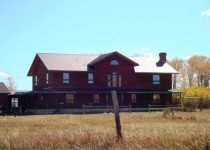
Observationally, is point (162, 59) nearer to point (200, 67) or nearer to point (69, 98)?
point (69, 98)

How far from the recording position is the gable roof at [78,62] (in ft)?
193

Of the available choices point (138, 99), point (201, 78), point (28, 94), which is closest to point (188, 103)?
point (138, 99)

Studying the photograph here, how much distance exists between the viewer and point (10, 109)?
57.2 metres

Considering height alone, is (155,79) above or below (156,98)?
above

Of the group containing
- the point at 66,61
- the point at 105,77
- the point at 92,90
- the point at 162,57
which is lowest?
the point at 92,90

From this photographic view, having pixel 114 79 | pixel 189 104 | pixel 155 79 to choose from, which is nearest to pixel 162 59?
pixel 155 79

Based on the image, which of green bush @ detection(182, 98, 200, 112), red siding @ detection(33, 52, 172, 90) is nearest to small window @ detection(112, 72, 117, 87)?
red siding @ detection(33, 52, 172, 90)

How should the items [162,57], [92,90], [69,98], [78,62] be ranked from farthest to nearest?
[162,57] < [78,62] < [92,90] < [69,98]

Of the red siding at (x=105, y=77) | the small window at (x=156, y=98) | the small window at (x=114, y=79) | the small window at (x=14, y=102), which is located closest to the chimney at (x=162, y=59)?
the red siding at (x=105, y=77)

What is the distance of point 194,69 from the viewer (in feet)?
379

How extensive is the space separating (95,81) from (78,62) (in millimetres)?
3746

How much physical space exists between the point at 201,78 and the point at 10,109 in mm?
68908

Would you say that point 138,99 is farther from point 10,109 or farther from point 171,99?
point 10,109

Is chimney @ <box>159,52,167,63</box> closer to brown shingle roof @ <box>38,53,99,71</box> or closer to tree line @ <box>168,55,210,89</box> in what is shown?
brown shingle roof @ <box>38,53,99,71</box>
